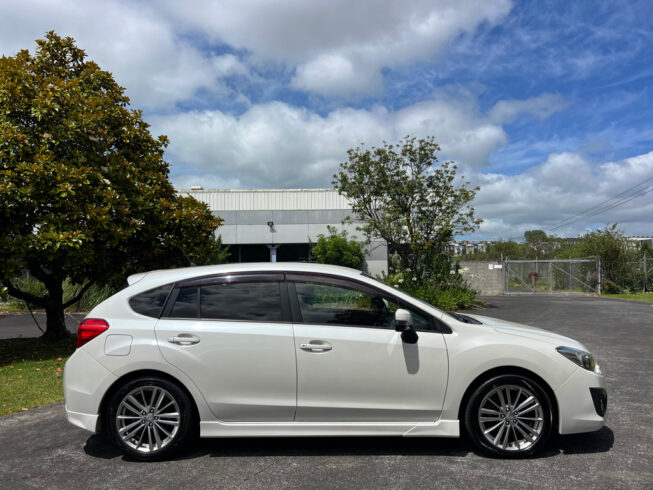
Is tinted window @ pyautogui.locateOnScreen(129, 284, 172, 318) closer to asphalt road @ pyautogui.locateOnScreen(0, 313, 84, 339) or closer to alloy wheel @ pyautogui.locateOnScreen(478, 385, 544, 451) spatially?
alloy wheel @ pyautogui.locateOnScreen(478, 385, 544, 451)

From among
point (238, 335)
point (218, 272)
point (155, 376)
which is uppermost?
point (218, 272)

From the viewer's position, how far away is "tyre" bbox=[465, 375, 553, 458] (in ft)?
13.2

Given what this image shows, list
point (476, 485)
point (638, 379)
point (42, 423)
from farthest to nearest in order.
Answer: point (638, 379), point (42, 423), point (476, 485)

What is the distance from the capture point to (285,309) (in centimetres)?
423

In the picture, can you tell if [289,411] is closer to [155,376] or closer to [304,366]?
[304,366]

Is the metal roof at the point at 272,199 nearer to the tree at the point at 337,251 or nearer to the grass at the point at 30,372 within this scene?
the tree at the point at 337,251

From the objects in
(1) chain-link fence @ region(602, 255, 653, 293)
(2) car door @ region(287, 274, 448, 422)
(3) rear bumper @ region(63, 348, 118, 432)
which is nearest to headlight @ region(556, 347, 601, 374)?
(2) car door @ region(287, 274, 448, 422)

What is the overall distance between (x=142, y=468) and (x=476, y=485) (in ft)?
8.62

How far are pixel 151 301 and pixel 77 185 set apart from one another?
4.63m

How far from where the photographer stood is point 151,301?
4324 millimetres

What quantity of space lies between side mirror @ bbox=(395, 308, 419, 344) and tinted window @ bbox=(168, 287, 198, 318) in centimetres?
174

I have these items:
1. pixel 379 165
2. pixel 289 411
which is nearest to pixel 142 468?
pixel 289 411

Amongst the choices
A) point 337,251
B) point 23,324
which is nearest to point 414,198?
point 337,251

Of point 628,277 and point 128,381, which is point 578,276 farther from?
point 128,381
